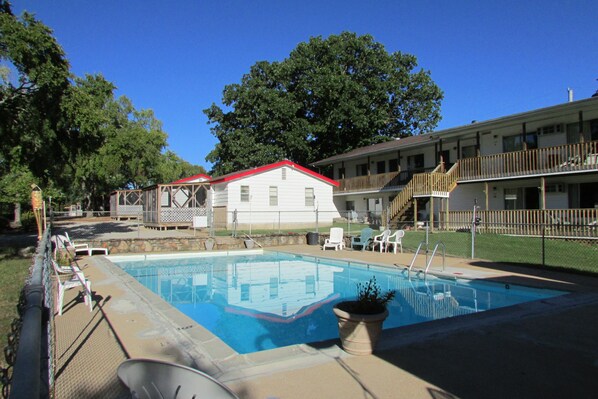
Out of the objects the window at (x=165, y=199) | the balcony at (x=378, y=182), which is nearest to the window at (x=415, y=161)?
the balcony at (x=378, y=182)

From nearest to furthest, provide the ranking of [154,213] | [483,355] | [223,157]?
1. [483,355]
2. [154,213]
3. [223,157]

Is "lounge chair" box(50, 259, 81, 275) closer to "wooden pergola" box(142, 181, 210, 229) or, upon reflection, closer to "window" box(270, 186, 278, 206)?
"wooden pergola" box(142, 181, 210, 229)

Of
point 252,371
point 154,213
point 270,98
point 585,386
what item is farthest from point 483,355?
point 270,98

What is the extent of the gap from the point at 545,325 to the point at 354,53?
42462mm

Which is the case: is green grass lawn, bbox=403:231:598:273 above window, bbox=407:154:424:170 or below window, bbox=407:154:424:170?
below

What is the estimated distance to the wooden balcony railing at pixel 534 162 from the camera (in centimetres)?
1955

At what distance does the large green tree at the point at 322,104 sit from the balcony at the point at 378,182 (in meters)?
7.95

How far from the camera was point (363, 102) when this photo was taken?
137ft

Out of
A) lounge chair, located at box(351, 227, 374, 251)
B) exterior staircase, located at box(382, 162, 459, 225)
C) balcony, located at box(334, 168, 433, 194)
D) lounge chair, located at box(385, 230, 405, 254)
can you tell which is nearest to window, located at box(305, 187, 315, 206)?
balcony, located at box(334, 168, 433, 194)

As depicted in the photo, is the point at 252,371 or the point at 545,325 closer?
the point at 252,371

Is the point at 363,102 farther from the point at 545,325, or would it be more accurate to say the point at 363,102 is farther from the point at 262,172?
the point at 545,325

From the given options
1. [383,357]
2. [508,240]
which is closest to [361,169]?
[508,240]

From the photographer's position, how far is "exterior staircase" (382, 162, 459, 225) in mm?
24406

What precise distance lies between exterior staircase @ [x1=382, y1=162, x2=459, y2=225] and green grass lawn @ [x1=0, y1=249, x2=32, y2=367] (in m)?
17.7
